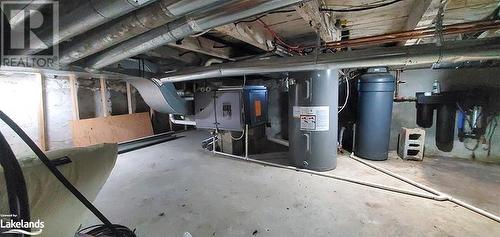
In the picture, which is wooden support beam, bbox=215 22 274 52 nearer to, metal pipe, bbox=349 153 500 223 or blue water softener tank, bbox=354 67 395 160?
blue water softener tank, bbox=354 67 395 160

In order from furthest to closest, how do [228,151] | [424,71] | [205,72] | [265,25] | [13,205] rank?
[228,151] < [424,71] < [205,72] < [265,25] < [13,205]

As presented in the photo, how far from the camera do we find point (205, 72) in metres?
2.55

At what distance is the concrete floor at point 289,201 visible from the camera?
5.23 ft

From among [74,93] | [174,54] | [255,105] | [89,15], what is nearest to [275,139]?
[255,105]

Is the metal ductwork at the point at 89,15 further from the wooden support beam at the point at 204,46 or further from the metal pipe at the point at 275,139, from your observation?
the metal pipe at the point at 275,139

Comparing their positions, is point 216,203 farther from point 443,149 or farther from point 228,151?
point 443,149

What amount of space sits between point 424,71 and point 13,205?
4.35m

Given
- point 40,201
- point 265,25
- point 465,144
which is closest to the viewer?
point 40,201

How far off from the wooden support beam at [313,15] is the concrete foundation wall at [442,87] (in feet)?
7.44

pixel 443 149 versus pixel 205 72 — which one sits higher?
pixel 205 72

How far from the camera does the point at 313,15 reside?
161 centimetres

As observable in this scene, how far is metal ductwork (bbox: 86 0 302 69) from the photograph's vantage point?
1004mm

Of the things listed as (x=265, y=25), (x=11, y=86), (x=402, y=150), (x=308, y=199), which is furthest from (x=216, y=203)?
(x=11, y=86)

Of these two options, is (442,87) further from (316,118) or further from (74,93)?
(74,93)
